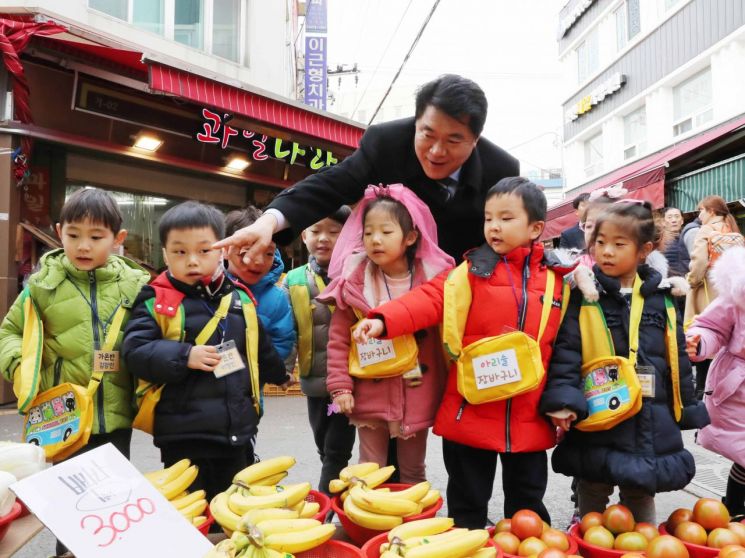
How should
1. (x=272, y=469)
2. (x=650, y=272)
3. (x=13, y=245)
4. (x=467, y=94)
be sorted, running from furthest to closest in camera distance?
(x=13, y=245), (x=650, y=272), (x=467, y=94), (x=272, y=469)

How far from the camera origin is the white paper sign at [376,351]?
226 centimetres

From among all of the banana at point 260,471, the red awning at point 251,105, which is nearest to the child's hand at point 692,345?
the banana at point 260,471

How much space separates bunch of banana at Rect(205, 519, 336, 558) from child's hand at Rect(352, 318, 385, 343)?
710 millimetres

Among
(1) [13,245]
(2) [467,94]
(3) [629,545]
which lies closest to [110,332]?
(2) [467,94]

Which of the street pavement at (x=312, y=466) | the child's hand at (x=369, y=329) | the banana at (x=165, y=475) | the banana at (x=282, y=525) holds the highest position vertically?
the child's hand at (x=369, y=329)

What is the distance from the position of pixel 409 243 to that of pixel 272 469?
105cm

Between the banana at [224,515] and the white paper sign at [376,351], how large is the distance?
0.77m

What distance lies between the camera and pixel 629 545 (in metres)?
1.76

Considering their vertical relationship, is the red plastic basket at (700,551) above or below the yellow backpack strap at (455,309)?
below

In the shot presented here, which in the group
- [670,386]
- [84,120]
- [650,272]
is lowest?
[670,386]

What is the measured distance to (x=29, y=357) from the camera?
7.13 ft

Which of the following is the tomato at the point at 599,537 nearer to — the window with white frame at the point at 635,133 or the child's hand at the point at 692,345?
the child's hand at the point at 692,345

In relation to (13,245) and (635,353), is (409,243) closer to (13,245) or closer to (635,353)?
(635,353)

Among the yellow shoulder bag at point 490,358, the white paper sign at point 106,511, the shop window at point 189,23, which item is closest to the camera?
the white paper sign at point 106,511
